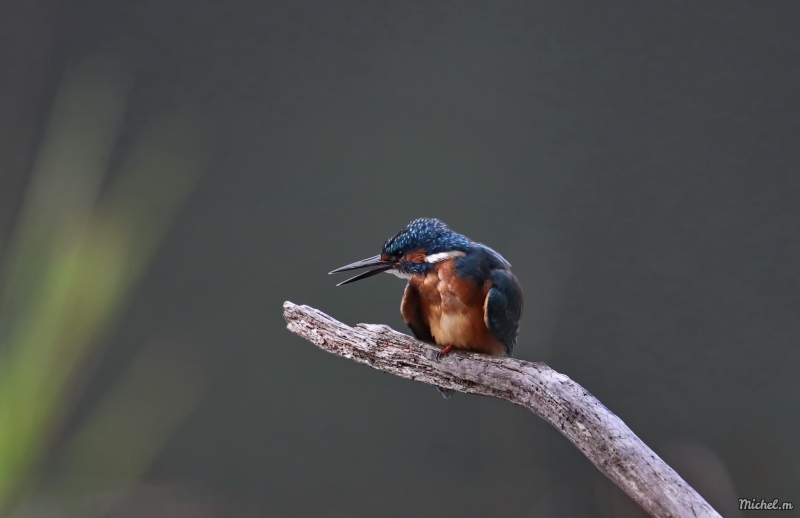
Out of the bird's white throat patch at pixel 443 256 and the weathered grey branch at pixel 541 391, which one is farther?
the bird's white throat patch at pixel 443 256

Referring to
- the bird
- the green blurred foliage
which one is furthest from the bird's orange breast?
the green blurred foliage

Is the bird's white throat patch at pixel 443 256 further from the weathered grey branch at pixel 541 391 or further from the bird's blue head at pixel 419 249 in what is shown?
the weathered grey branch at pixel 541 391

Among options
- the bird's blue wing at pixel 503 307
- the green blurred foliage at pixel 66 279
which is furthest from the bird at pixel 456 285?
the green blurred foliage at pixel 66 279

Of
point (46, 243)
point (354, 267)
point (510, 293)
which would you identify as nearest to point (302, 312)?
point (354, 267)

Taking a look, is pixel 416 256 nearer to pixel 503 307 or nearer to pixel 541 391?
pixel 503 307

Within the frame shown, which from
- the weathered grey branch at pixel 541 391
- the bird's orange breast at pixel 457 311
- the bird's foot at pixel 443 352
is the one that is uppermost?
the bird's orange breast at pixel 457 311

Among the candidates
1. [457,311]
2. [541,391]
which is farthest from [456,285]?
[541,391]

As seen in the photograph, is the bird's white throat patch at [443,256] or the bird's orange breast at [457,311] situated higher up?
the bird's white throat patch at [443,256]
